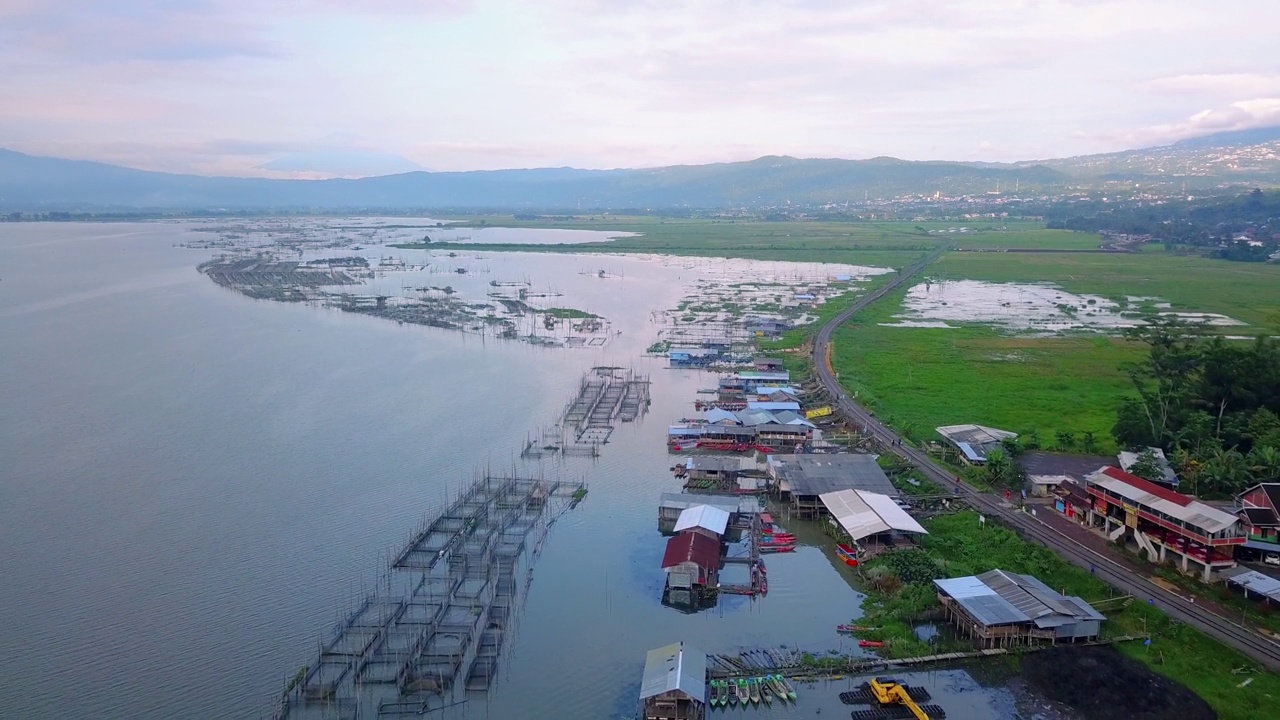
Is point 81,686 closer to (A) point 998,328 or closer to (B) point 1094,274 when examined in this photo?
(A) point 998,328

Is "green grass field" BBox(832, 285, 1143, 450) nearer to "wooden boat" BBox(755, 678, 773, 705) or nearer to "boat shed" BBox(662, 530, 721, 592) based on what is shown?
"boat shed" BBox(662, 530, 721, 592)

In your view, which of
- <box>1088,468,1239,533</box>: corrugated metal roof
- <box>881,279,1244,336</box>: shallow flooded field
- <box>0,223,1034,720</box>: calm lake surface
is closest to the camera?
<box>0,223,1034,720</box>: calm lake surface

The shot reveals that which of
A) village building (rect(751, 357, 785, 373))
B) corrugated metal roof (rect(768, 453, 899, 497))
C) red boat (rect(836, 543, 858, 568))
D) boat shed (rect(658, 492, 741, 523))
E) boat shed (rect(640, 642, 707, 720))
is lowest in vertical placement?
red boat (rect(836, 543, 858, 568))

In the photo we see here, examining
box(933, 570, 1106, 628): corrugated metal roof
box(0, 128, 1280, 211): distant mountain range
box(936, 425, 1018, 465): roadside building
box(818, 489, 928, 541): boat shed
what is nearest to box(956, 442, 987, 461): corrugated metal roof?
box(936, 425, 1018, 465): roadside building

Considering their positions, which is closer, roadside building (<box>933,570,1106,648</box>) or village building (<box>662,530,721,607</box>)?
roadside building (<box>933,570,1106,648</box>)

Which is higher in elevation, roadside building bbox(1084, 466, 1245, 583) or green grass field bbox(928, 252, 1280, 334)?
green grass field bbox(928, 252, 1280, 334)

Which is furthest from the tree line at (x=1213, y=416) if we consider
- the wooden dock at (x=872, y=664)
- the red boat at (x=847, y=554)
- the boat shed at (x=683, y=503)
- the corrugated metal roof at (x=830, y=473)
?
the boat shed at (x=683, y=503)

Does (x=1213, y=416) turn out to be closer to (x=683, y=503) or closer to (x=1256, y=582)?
(x=1256, y=582)
